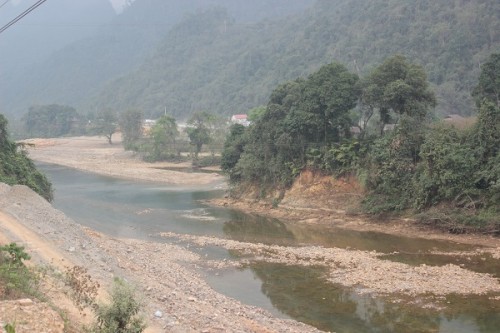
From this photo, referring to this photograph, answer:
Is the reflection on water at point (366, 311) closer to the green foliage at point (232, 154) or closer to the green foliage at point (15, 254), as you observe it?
the green foliage at point (15, 254)

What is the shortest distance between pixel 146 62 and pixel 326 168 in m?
165

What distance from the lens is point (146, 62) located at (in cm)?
19588

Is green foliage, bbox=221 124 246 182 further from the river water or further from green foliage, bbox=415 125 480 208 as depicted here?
green foliage, bbox=415 125 480 208

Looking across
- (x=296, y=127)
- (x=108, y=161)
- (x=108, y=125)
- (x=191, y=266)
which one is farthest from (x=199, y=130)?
(x=191, y=266)

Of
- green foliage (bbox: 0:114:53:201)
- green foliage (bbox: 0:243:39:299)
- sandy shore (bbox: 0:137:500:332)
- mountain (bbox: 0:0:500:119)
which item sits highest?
mountain (bbox: 0:0:500:119)

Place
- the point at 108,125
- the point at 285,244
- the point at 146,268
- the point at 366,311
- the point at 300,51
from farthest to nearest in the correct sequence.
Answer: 1. the point at 300,51
2. the point at 108,125
3. the point at 285,244
4. the point at 146,268
5. the point at 366,311

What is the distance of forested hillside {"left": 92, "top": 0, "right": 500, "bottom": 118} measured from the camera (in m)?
73.9

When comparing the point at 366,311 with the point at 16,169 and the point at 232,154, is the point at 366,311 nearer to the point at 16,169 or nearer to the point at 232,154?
the point at 16,169

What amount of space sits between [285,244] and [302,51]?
297 ft

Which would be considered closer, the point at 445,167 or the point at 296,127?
the point at 445,167

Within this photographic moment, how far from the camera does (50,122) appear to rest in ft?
437

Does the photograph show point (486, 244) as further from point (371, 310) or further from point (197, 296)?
point (197, 296)

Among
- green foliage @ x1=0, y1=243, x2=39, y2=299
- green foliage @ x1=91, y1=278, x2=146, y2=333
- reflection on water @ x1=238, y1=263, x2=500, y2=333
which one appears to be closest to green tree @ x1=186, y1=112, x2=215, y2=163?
reflection on water @ x1=238, y1=263, x2=500, y2=333

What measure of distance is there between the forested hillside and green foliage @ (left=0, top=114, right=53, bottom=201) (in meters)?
49.0
